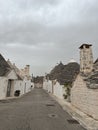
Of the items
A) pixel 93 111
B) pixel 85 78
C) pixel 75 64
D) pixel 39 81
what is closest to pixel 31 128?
pixel 93 111

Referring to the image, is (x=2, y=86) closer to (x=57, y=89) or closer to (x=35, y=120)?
(x=57, y=89)

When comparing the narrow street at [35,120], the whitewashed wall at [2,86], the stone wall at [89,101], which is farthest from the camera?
the whitewashed wall at [2,86]

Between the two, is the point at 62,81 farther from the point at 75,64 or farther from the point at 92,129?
the point at 92,129

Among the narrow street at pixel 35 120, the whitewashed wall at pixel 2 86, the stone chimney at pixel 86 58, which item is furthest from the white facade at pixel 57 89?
the narrow street at pixel 35 120

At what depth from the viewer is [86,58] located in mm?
17719

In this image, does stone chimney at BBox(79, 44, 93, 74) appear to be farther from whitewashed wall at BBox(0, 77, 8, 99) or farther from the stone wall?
whitewashed wall at BBox(0, 77, 8, 99)

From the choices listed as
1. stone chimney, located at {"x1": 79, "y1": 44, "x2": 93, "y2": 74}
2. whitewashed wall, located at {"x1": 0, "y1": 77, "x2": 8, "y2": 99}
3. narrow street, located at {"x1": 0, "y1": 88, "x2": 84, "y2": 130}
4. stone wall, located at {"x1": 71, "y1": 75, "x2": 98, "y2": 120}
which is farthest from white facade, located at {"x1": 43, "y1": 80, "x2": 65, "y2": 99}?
narrow street, located at {"x1": 0, "y1": 88, "x2": 84, "y2": 130}

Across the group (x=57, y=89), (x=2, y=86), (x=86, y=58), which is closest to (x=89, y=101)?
(x=86, y=58)

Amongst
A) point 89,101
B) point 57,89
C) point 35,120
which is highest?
point 57,89

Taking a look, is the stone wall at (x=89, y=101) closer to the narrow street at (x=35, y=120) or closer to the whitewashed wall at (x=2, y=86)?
the narrow street at (x=35, y=120)

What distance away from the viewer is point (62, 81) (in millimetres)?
30703

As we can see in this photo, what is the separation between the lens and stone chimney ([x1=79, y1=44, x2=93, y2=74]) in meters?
17.2

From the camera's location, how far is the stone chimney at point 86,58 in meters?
17.2

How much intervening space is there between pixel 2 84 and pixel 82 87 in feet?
44.4
